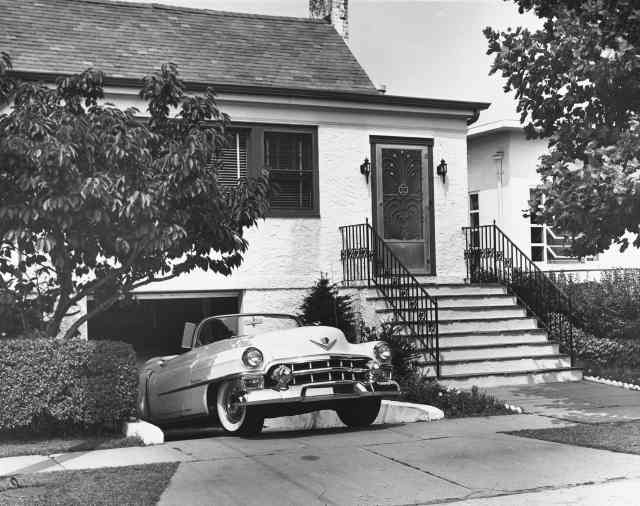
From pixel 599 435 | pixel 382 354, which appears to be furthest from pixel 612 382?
pixel 382 354

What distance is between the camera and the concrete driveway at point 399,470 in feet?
21.4

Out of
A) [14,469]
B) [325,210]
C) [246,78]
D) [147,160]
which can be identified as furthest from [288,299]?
[14,469]

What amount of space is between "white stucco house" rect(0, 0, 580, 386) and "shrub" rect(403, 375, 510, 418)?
5.43 feet

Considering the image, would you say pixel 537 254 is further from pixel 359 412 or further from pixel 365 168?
pixel 359 412

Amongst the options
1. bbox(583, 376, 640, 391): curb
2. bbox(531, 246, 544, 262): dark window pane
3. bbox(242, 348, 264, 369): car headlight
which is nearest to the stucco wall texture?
bbox(583, 376, 640, 391): curb

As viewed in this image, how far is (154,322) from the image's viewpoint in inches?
704

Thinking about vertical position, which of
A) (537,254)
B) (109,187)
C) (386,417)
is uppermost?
(109,187)

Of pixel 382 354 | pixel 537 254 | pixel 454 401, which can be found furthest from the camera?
pixel 537 254

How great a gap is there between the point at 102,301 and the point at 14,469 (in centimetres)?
355

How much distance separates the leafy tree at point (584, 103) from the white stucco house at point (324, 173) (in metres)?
3.30

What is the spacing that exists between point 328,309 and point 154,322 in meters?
4.93

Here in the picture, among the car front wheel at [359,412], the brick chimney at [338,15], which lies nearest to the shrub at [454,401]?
the car front wheel at [359,412]

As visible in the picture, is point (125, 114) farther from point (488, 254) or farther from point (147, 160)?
point (488, 254)

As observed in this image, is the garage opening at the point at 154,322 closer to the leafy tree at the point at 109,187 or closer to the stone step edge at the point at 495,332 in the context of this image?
the stone step edge at the point at 495,332
